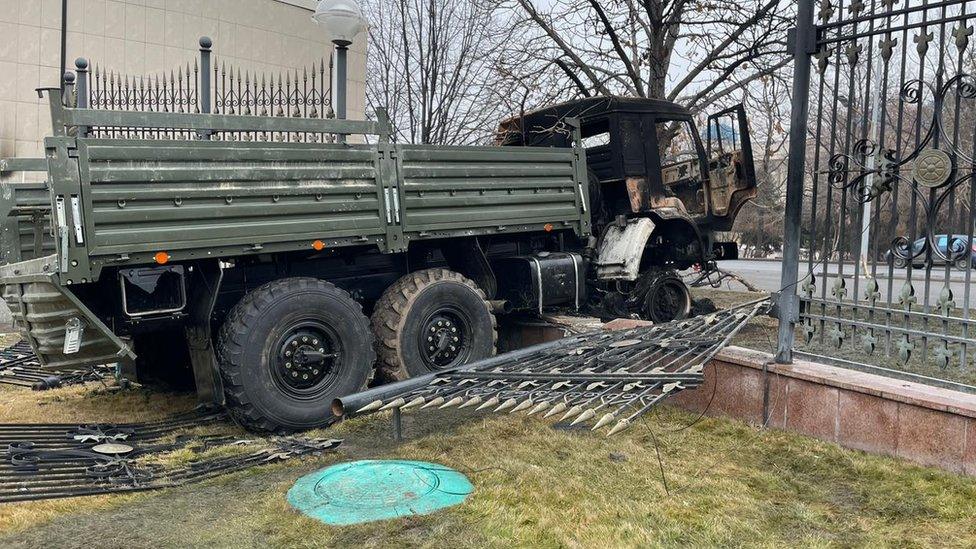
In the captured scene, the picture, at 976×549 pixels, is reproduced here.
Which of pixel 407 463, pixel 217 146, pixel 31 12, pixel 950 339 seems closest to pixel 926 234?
pixel 950 339

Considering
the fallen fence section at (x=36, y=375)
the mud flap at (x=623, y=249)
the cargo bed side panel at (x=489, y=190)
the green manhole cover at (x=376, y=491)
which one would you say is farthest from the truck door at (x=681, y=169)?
the fallen fence section at (x=36, y=375)

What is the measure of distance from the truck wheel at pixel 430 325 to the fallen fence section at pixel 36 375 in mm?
2797

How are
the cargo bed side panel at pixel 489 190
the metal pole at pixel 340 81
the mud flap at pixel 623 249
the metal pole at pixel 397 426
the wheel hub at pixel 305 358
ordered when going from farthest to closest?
the mud flap at pixel 623 249
the metal pole at pixel 340 81
the cargo bed side panel at pixel 489 190
the wheel hub at pixel 305 358
the metal pole at pixel 397 426

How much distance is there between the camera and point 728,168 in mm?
9227

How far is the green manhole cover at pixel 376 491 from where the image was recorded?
12.7 ft

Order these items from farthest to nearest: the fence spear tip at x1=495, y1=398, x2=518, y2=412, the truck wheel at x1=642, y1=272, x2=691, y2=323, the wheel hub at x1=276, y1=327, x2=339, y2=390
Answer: the truck wheel at x1=642, y1=272, x2=691, y2=323 < the wheel hub at x1=276, y1=327, x2=339, y2=390 < the fence spear tip at x1=495, y1=398, x2=518, y2=412

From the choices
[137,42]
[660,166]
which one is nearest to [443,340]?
[660,166]

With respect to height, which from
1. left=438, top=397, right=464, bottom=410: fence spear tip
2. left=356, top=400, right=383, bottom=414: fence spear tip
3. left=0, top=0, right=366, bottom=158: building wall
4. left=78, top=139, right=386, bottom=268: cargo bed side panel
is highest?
left=0, top=0, right=366, bottom=158: building wall

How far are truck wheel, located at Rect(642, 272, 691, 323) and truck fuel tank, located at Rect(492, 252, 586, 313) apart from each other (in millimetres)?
1164

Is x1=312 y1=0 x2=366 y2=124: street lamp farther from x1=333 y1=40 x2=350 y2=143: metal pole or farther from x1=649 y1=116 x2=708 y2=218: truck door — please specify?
x1=649 y1=116 x2=708 y2=218: truck door

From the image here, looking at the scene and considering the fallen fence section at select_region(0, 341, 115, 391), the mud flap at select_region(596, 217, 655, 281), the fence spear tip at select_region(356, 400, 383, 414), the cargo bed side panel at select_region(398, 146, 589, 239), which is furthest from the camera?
the mud flap at select_region(596, 217, 655, 281)

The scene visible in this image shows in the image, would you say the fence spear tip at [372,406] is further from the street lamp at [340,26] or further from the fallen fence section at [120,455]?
the street lamp at [340,26]

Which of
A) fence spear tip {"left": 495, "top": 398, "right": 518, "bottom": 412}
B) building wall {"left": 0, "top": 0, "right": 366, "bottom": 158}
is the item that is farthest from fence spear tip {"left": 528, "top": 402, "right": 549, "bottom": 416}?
building wall {"left": 0, "top": 0, "right": 366, "bottom": 158}

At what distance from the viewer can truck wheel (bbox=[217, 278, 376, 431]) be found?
5.58m
